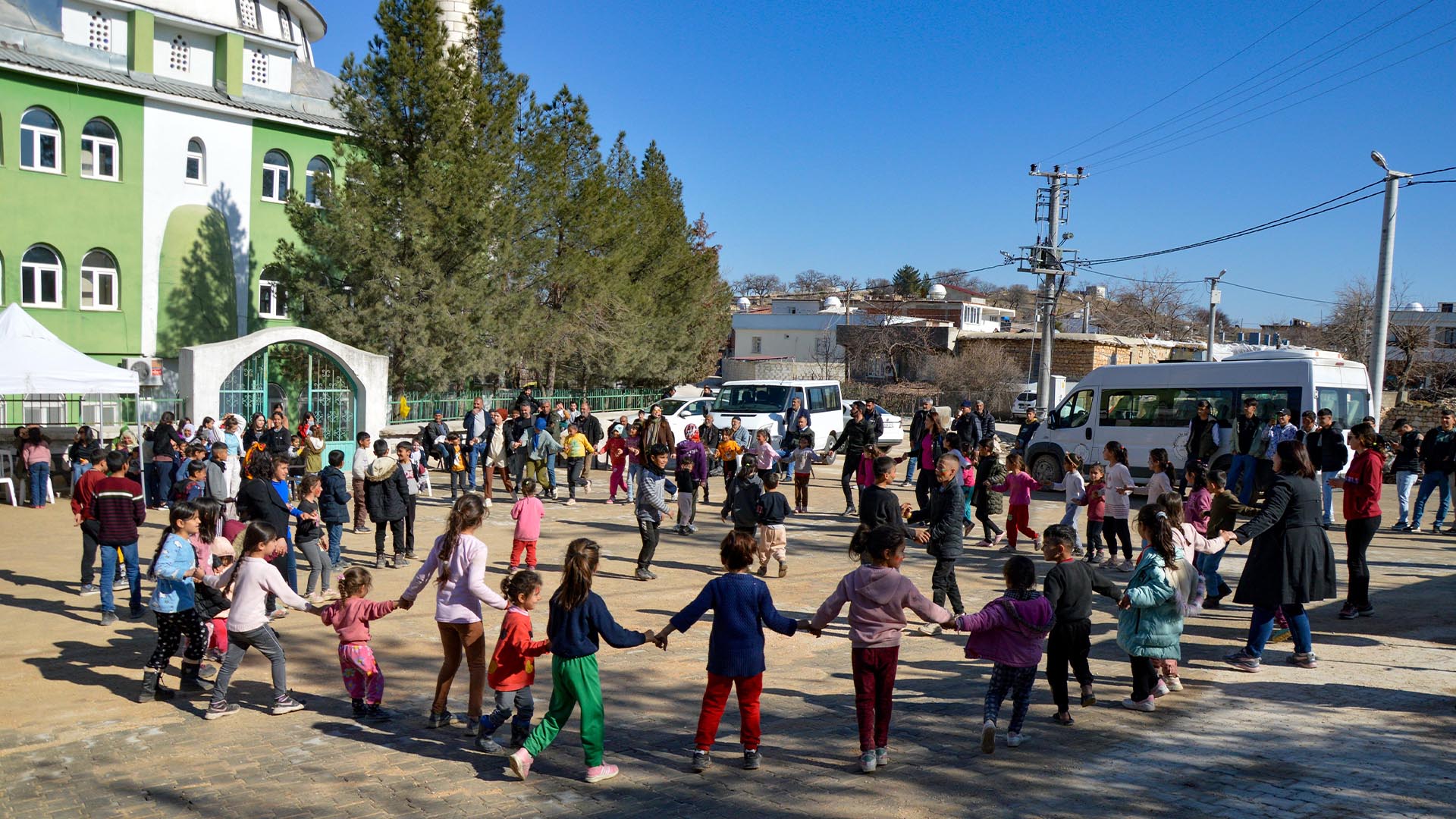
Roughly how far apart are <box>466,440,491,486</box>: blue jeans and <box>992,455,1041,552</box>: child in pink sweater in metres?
8.74

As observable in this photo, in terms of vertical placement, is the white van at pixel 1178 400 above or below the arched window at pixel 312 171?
below

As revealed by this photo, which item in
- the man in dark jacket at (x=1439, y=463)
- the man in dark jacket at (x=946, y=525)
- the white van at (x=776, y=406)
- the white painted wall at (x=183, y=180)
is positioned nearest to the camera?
the man in dark jacket at (x=946, y=525)

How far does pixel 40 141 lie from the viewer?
24.7m

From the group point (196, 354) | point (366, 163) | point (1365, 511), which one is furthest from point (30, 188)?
point (1365, 511)

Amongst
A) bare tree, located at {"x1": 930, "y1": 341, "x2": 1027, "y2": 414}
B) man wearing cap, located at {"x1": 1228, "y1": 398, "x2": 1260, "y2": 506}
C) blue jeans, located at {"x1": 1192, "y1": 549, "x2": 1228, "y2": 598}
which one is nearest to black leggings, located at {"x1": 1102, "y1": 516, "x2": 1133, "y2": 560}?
man wearing cap, located at {"x1": 1228, "y1": 398, "x2": 1260, "y2": 506}

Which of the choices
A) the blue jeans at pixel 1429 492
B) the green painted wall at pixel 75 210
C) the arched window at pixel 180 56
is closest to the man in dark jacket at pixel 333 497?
the blue jeans at pixel 1429 492

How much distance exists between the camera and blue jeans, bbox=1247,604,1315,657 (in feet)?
26.7

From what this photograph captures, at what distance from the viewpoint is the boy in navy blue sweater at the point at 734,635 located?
5.82 metres

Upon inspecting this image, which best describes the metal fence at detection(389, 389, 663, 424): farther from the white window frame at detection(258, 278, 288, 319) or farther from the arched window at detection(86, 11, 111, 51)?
the arched window at detection(86, 11, 111, 51)

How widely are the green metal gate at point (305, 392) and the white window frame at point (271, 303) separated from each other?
24.2ft

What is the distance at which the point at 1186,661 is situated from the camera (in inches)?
336

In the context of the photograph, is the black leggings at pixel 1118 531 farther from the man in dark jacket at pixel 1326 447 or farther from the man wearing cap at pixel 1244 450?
the man in dark jacket at pixel 1326 447

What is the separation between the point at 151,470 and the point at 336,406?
169 inches

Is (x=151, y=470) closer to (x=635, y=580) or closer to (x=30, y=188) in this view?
(x=635, y=580)
